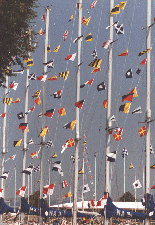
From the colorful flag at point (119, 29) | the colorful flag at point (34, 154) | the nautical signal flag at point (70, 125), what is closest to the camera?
the colorful flag at point (119, 29)

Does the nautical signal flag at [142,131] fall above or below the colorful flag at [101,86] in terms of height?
below

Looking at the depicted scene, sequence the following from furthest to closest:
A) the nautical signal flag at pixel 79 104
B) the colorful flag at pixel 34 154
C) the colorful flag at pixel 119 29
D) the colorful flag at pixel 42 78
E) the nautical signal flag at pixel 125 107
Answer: the colorful flag at pixel 34 154 < the colorful flag at pixel 42 78 < the nautical signal flag at pixel 79 104 < the colorful flag at pixel 119 29 < the nautical signal flag at pixel 125 107

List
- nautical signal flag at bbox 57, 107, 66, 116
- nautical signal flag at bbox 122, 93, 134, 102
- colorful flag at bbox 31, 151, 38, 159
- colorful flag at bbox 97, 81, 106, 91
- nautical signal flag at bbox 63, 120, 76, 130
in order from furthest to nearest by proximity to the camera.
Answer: colorful flag at bbox 31, 151, 38, 159 → nautical signal flag at bbox 57, 107, 66, 116 → nautical signal flag at bbox 63, 120, 76, 130 → colorful flag at bbox 97, 81, 106, 91 → nautical signal flag at bbox 122, 93, 134, 102

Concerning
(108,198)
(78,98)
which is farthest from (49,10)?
(108,198)

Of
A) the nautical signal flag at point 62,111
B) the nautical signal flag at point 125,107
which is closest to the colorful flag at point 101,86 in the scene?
the nautical signal flag at point 125,107

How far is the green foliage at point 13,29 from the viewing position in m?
27.1

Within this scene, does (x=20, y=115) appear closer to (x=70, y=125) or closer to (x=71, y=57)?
(x=71, y=57)

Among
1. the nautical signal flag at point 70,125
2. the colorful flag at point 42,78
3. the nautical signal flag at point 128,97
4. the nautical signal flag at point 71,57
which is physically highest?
the nautical signal flag at point 71,57

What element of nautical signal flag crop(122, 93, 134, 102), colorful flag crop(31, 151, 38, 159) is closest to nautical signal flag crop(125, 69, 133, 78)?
nautical signal flag crop(122, 93, 134, 102)

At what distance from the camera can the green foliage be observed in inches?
1068

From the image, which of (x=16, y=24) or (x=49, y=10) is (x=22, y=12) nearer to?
(x=16, y=24)

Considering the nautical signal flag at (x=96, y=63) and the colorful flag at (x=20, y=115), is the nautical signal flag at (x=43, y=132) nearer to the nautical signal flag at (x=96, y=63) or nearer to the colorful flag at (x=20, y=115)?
the colorful flag at (x=20, y=115)

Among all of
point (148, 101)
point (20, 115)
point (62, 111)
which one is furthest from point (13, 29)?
point (20, 115)

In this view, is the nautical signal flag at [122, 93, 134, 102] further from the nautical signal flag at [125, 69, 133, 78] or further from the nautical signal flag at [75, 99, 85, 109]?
the nautical signal flag at [75, 99, 85, 109]
